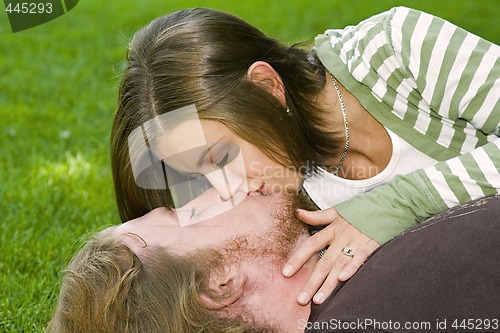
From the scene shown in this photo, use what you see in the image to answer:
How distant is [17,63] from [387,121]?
374 centimetres

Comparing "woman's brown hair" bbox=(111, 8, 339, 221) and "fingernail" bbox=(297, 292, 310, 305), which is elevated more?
"woman's brown hair" bbox=(111, 8, 339, 221)

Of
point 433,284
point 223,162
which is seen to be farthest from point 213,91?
point 433,284

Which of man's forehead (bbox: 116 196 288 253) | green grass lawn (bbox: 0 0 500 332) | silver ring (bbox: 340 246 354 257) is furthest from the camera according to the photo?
green grass lawn (bbox: 0 0 500 332)

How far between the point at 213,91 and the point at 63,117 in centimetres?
245

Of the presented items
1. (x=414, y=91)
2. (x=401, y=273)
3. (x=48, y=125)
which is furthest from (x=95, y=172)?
(x=401, y=273)

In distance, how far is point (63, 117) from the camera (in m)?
4.80

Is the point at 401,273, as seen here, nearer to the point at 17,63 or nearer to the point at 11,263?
the point at 11,263

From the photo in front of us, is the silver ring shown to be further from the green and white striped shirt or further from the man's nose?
the man's nose

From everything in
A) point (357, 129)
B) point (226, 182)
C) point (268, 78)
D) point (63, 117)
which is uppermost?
point (268, 78)

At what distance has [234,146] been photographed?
2547 mm

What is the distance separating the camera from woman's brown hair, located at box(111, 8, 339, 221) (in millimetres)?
2570

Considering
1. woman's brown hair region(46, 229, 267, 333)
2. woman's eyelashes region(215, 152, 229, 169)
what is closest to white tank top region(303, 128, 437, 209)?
woman's eyelashes region(215, 152, 229, 169)

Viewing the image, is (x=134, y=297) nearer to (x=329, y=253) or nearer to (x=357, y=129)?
(x=329, y=253)

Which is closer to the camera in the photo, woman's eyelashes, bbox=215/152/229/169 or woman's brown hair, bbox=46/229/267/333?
woman's brown hair, bbox=46/229/267/333
